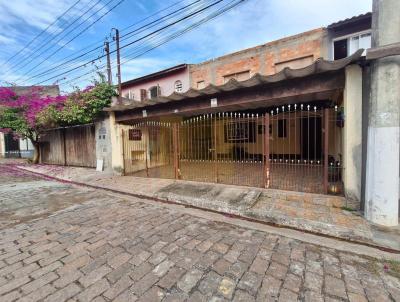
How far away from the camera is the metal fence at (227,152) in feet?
21.7

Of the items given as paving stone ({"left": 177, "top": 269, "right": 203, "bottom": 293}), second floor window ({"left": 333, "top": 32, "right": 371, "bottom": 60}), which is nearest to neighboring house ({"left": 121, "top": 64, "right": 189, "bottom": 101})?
second floor window ({"left": 333, "top": 32, "right": 371, "bottom": 60})

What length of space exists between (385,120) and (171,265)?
4001mm

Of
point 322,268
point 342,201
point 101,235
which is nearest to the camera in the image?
point 322,268

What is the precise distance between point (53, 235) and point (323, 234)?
15.2 ft

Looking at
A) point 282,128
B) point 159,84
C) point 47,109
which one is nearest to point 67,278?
point 47,109

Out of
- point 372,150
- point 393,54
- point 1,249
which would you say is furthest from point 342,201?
point 1,249

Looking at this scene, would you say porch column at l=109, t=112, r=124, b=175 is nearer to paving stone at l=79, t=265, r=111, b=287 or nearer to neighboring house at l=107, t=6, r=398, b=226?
neighboring house at l=107, t=6, r=398, b=226

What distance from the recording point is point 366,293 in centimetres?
221

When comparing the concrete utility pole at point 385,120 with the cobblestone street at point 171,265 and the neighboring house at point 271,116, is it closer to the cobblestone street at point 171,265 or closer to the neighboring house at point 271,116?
the neighboring house at point 271,116

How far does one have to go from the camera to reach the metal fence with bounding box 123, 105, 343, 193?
21.7ft

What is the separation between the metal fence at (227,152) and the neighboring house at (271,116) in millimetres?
41

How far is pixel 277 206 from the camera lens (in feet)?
15.0

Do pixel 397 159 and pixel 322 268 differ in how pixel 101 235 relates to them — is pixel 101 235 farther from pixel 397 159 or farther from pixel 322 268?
pixel 397 159

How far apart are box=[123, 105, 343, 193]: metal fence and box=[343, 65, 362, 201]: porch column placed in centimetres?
95
